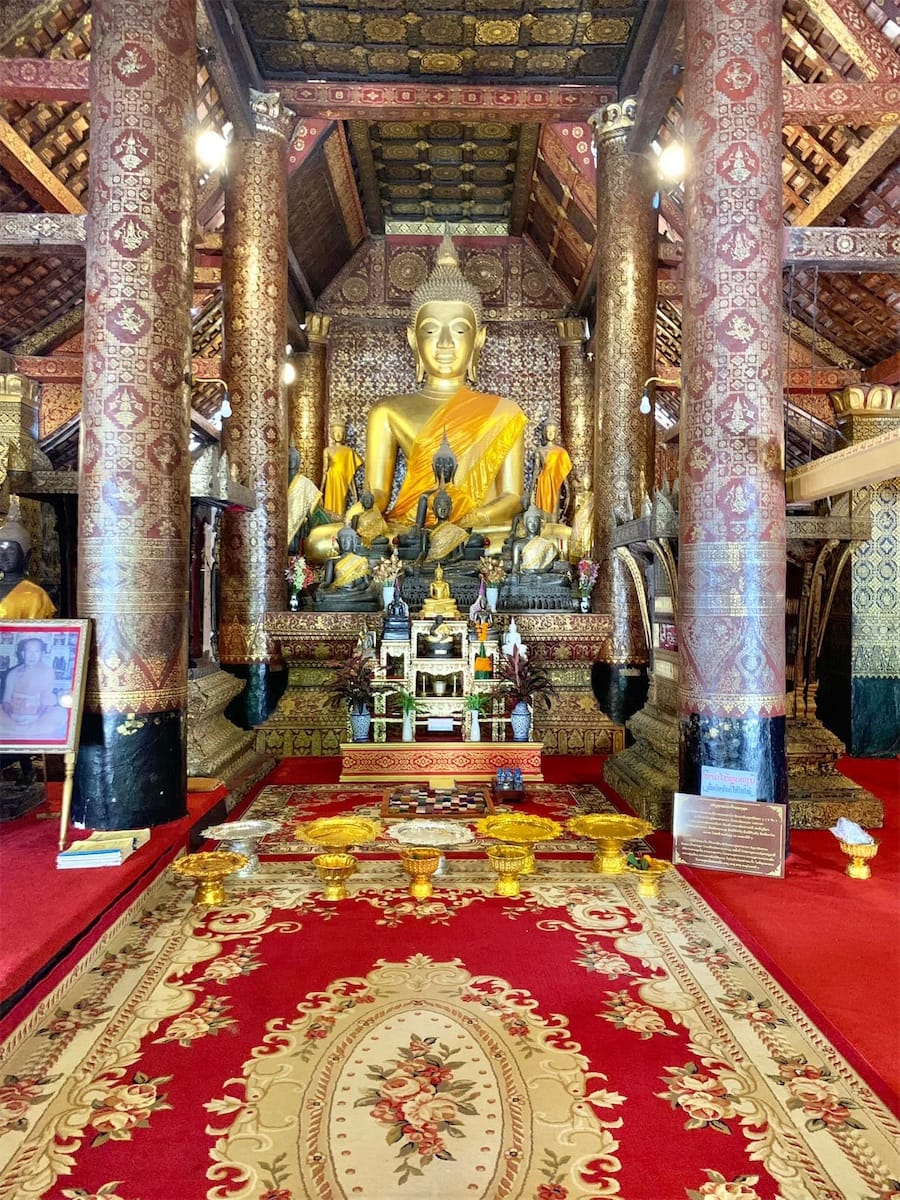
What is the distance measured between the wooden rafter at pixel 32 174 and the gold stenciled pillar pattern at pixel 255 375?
1.54m

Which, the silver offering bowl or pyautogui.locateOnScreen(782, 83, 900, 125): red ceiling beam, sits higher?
pyautogui.locateOnScreen(782, 83, 900, 125): red ceiling beam

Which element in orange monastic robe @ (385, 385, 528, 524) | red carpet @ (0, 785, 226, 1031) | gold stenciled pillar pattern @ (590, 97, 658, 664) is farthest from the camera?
orange monastic robe @ (385, 385, 528, 524)

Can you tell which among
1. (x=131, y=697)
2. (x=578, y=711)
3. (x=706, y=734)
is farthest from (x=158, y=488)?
(x=578, y=711)

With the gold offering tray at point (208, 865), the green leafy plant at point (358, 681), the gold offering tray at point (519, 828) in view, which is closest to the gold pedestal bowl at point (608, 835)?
the gold offering tray at point (519, 828)

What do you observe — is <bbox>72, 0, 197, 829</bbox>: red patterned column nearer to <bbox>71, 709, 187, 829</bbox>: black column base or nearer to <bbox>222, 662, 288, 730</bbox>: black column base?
<bbox>71, 709, 187, 829</bbox>: black column base

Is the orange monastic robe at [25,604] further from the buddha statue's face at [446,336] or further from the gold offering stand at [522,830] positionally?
the buddha statue's face at [446,336]

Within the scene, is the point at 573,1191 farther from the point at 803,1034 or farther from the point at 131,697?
the point at 131,697

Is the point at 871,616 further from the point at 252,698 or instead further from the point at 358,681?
the point at 252,698

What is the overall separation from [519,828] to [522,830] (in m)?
0.04

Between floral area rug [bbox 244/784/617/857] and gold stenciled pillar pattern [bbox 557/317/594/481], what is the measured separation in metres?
7.10

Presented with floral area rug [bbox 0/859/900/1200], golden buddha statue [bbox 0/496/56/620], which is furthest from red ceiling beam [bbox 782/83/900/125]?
golden buddha statue [bbox 0/496/56/620]

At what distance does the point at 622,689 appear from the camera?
7402mm

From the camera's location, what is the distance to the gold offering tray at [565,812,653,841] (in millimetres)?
3941

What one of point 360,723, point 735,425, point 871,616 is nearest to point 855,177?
point 871,616
